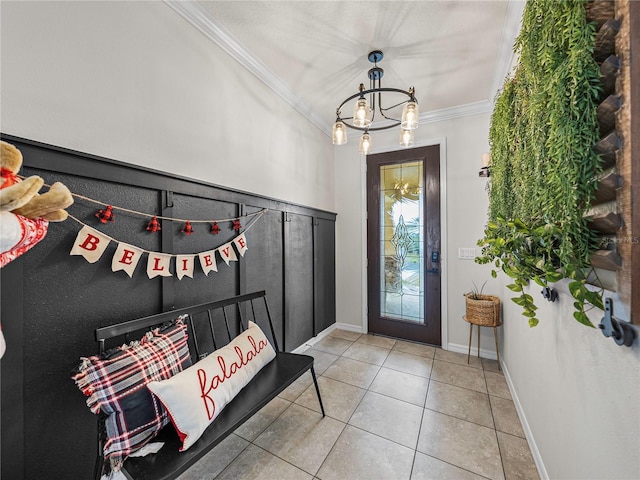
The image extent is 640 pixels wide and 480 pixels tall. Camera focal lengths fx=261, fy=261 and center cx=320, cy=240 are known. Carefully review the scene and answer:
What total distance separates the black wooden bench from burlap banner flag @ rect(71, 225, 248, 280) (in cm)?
24

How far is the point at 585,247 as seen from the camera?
2.48 ft

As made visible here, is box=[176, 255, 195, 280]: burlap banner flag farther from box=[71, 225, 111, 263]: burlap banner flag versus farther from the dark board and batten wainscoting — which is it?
box=[71, 225, 111, 263]: burlap banner flag

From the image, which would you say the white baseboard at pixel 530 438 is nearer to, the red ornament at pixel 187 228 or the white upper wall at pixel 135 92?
the red ornament at pixel 187 228

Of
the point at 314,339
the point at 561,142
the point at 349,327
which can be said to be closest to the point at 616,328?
the point at 561,142

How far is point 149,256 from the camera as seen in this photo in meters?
1.40

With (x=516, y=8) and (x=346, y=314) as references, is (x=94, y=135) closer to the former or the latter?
(x=516, y=8)

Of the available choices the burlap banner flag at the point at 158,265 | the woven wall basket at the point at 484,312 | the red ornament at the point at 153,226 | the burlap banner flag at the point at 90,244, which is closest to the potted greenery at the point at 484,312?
the woven wall basket at the point at 484,312

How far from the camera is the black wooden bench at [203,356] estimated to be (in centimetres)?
103

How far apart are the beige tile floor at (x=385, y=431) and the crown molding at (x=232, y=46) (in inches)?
104

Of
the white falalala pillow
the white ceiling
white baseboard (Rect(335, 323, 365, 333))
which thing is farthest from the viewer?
white baseboard (Rect(335, 323, 365, 333))

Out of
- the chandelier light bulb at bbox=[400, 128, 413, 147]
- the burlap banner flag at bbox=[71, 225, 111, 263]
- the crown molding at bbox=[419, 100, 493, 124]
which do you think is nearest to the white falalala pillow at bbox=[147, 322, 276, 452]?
the burlap banner flag at bbox=[71, 225, 111, 263]

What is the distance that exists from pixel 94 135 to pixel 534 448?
283 centimetres

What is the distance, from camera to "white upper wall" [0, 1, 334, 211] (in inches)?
41.2

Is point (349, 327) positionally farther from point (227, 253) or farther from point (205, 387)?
point (205, 387)
